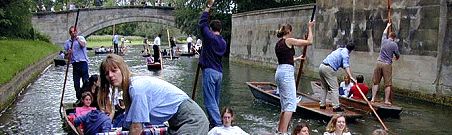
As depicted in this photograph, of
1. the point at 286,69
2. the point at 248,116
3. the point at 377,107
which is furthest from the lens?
the point at 248,116

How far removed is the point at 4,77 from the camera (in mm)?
12203

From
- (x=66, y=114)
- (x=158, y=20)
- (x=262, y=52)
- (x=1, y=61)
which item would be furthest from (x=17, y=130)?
(x=158, y=20)

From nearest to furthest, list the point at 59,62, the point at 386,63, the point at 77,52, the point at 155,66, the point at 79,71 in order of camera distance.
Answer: the point at 77,52, the point at 79,71, the point at 386,63, the point at 155,66, the point at 59,62

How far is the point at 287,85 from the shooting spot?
7.33m

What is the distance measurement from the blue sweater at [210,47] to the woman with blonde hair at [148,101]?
2.90 metres

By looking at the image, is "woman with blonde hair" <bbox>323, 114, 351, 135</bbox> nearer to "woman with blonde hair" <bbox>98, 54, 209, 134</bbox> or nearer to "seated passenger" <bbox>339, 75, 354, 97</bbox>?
"woman with blonde hair" <bbox>98, 54, 209, 134</bbox>

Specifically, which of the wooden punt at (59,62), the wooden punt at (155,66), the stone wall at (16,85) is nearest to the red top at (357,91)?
the stone wall at (16,85)

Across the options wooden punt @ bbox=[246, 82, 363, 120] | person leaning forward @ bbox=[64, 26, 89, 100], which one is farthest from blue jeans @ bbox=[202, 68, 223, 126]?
person leaning forward @ bbox=[64, 26, 89, 100]

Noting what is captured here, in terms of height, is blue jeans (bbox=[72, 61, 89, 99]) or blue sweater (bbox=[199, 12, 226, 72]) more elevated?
blue sweater (bbox=[199, 12, 226, 72])

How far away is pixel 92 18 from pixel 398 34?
3310 cm

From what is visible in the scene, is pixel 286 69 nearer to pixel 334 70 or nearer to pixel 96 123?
pixel 96 123

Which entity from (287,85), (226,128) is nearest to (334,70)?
(287,85)

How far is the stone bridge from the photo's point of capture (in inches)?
1657

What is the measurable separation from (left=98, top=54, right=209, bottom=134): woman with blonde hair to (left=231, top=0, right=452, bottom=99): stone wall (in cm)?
904
